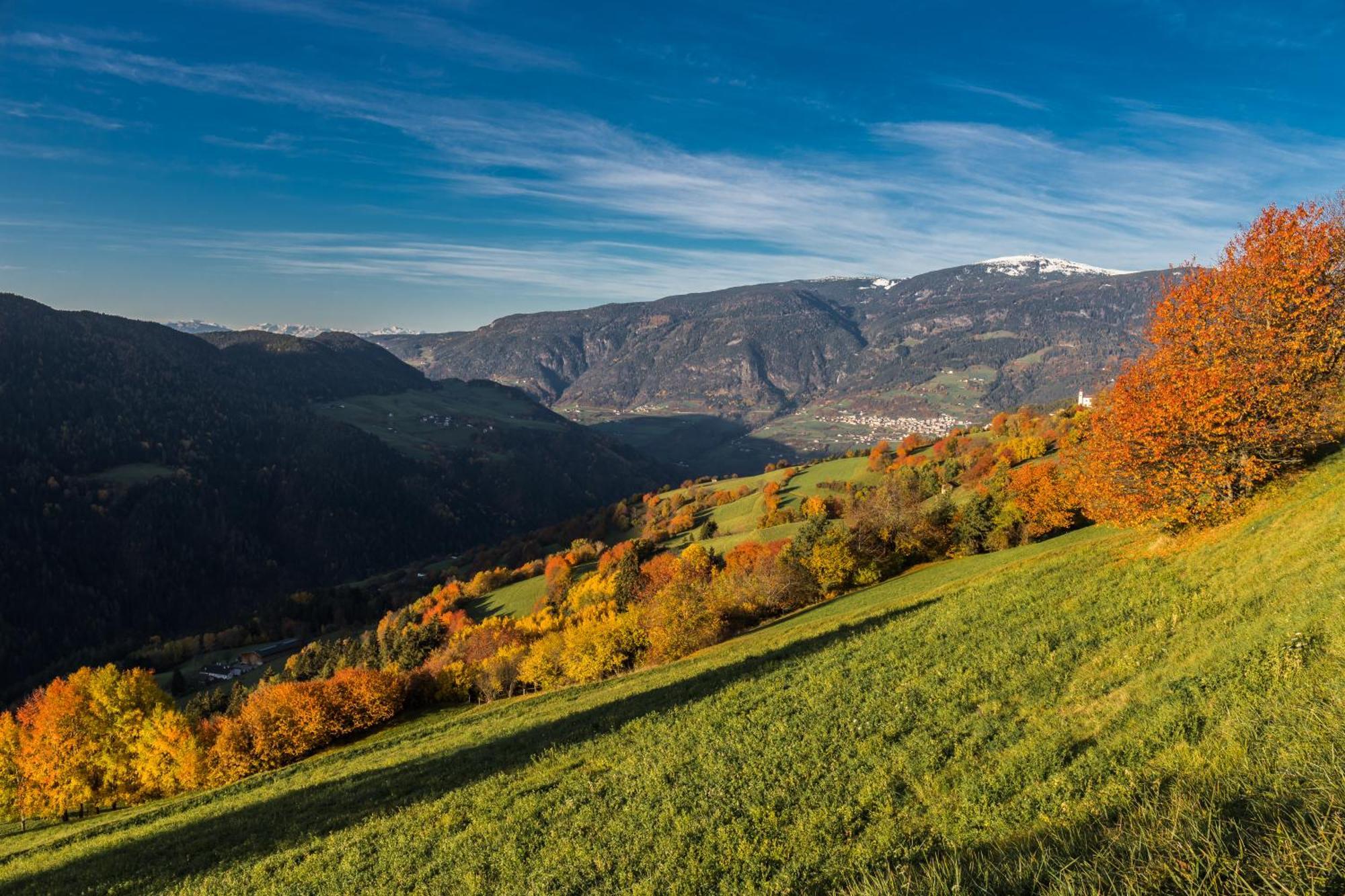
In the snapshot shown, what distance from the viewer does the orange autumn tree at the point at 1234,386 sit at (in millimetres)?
24844

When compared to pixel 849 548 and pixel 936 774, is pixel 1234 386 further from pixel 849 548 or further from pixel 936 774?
pixel 849 548

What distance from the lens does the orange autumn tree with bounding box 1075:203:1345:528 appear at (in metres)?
24.8

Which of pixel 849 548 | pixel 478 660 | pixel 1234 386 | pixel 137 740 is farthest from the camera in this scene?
pixel 478 660

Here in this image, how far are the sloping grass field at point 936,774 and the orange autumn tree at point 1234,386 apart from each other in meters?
1.87

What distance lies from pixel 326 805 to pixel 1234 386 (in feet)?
128

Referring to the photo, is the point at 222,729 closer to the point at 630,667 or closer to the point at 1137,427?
the point at 630,667

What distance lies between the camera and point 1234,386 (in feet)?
81.8

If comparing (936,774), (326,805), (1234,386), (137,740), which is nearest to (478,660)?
(137,740)

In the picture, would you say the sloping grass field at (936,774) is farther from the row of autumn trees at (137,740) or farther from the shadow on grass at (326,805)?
the row of autumn trees at (137,740)

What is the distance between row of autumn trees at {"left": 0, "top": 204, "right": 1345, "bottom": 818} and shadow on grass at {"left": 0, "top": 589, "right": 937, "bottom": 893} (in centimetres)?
1279

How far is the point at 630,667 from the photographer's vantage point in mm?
58719

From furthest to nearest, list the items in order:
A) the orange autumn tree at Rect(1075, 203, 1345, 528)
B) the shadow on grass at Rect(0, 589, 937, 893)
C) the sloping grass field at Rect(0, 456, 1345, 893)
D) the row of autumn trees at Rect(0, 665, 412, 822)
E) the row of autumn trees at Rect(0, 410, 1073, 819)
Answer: the row of autumn trees at Rect(0, 410, 1073, 819) < the row of autumn trees at Rect(0, 665, 412, 822) < the orange autumn tree at Rect(1075, 203, 1345, 528) < the shadow on grass at Rect(0, 589, 937, 893) < the sloping grass field at Rect(0, 456, 1345, 893)

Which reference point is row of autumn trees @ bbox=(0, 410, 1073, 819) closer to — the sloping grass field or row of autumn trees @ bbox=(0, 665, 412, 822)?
row of autumn trees @ bbox=(0, 665, 412, 822)

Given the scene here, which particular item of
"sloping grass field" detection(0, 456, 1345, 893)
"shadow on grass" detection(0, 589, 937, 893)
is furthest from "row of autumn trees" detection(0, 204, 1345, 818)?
"shadow on grass" detection(0, 589, 937, 893)
